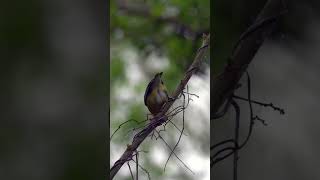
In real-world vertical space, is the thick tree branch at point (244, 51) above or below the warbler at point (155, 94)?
above

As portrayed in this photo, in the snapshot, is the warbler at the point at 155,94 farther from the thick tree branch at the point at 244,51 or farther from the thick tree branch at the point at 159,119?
the thick tree branch at the point at 244,51

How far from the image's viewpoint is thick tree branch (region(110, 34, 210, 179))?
2.14 meters

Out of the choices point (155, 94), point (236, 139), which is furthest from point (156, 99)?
point (236, 139)

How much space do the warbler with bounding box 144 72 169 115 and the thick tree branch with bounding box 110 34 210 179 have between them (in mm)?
32

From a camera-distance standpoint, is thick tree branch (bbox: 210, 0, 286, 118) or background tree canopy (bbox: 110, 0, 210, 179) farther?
thick tree branch (bbox: 210, 0, 286, 118)

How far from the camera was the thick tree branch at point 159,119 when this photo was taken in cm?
214

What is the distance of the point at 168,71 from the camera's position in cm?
224

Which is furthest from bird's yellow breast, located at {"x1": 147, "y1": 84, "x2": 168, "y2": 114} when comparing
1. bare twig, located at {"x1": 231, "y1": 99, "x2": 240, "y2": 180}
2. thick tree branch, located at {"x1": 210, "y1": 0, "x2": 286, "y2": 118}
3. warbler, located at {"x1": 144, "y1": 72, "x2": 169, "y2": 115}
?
bare twig, located at {"x1": 231, "y1": 99, "x2": 240, "y2": 180}

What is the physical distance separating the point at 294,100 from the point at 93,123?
1.03 metres

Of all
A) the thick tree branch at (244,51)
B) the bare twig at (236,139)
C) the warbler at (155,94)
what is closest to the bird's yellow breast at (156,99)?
the warbler at (155,94)

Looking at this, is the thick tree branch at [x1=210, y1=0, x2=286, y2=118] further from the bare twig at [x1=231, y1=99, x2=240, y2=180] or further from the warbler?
the warbler

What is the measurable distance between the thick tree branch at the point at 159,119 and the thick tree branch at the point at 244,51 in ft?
0.43

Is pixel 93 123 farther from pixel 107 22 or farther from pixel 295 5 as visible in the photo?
pixel 295 5

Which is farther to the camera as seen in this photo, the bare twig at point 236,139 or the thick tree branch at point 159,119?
the bare twig at point 236,139
